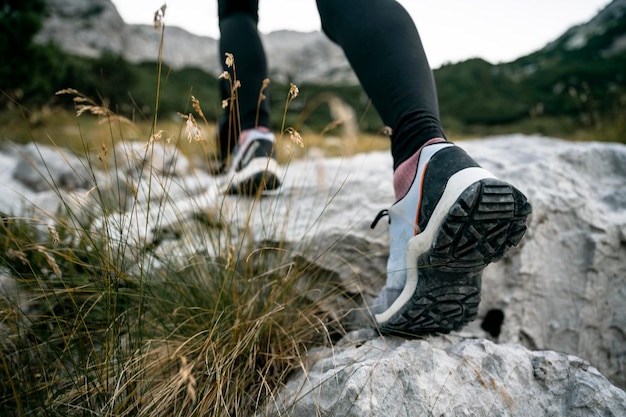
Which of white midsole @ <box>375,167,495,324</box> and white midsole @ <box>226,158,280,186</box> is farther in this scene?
white midsole @ <box>226,158,280,186</box>

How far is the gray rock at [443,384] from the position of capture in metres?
0.86

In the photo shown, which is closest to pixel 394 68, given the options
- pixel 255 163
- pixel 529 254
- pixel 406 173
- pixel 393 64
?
pixel 393 64

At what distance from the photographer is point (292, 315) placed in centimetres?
113

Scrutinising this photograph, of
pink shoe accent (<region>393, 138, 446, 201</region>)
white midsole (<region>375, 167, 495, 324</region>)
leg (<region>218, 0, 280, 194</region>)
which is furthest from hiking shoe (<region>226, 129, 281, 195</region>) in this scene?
white midsole (<region>375, 167, 495, 324</region>)

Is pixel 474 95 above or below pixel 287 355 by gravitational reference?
above

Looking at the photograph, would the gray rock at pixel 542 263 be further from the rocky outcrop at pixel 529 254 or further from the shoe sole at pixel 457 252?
the shoe sole at pixel 457 252

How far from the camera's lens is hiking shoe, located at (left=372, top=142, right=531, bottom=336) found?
0.84m

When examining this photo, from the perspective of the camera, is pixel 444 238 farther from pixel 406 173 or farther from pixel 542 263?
pixel 542 263

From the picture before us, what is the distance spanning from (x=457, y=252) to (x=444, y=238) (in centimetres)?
5

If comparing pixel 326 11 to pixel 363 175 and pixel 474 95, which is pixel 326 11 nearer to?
pixel 363 175

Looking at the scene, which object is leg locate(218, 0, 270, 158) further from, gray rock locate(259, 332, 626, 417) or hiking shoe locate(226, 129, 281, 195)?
gray rock locate(259, 332, 626, 417)

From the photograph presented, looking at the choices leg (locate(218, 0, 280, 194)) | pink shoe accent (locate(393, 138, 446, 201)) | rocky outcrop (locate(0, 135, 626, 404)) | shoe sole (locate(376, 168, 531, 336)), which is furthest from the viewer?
leg (locate(218, 0, 280, 194))

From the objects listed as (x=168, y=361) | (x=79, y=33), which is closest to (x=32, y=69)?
(x=168, y=361)

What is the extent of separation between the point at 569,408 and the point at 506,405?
170 millimetres
